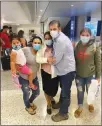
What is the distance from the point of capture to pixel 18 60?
86.8 inches

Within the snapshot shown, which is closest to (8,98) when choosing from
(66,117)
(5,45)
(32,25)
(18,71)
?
(18,71)

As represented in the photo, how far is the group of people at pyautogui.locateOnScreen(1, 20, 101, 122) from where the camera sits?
6.89 feet

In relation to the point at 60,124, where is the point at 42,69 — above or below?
above

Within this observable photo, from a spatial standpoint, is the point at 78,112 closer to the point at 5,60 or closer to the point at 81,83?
the point at 81,83

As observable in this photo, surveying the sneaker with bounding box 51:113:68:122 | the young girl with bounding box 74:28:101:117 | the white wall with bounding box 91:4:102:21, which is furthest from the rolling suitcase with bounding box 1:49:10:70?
the white wall with bounding box 91:4:102:21

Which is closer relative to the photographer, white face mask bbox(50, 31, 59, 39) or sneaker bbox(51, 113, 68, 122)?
white face mask bbox(50, 31, 59, 39)

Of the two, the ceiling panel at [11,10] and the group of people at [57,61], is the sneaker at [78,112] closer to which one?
the group of people at [57,61]

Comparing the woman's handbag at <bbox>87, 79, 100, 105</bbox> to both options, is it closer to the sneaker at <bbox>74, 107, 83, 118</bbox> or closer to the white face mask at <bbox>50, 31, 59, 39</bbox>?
the sneaker at <bbox>74, 107, 83, 118</bbox>

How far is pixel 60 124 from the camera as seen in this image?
229 cm

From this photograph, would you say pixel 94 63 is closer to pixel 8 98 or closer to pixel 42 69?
pixel 42 69

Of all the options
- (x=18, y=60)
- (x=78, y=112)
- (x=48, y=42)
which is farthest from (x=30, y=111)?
(x=48, y=42)

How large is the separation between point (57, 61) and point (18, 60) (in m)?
0.52

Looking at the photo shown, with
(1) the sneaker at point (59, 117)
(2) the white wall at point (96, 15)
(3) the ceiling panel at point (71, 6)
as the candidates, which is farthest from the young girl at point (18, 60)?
(2) the white wall at point (96, 15)

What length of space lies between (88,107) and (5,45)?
3411 mm
